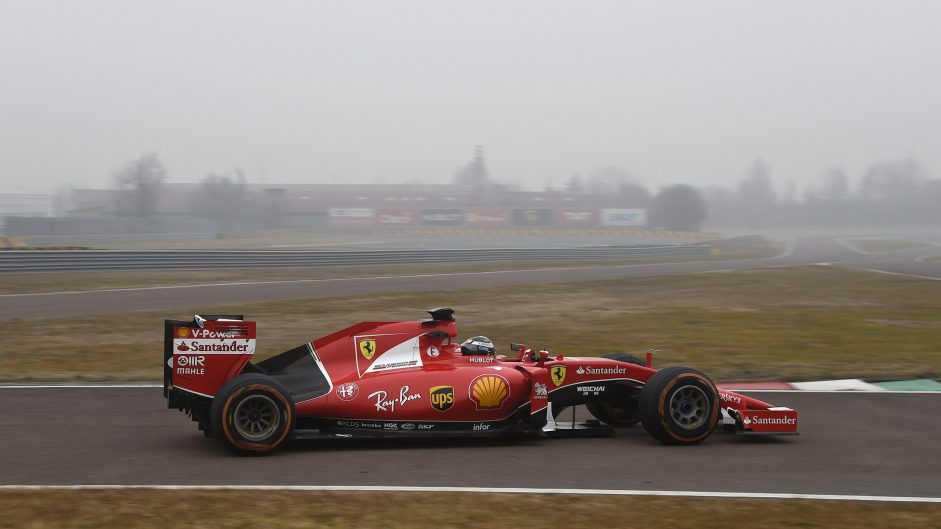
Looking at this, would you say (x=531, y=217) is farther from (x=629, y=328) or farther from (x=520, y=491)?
(x=520, y=491)

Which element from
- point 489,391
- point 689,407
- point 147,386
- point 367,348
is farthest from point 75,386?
point 689,407

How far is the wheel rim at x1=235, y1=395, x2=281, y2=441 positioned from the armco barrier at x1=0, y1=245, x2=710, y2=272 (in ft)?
95.2

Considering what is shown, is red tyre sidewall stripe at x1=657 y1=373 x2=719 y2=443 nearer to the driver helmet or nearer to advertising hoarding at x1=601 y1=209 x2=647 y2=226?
the driver helmet

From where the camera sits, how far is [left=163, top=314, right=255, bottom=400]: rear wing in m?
8.70

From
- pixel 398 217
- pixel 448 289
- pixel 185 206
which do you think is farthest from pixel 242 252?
pixel 185 206

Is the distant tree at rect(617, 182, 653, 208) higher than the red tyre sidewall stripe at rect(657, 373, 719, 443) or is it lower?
higher

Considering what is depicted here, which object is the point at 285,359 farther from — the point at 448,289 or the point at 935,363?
the point at 448,289

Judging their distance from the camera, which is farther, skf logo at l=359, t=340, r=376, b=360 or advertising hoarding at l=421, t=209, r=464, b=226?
advertising hoarding at l=421, t=209, r=464, b=226

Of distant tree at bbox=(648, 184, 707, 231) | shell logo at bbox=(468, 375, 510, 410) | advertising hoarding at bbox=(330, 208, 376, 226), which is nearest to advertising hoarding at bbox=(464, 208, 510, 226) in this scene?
advertising hoarding at bbox=(330, 208, 376, 226)

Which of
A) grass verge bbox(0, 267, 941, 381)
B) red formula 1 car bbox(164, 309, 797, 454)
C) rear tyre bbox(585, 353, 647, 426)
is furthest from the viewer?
grass verge bbox(0, 267, 941, 381)

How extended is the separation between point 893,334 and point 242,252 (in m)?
28.2

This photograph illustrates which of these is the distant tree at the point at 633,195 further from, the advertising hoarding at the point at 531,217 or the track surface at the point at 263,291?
the track surface at the point at 263,291

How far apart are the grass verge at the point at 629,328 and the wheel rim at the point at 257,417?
5.65 m

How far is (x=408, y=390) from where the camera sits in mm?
8961
